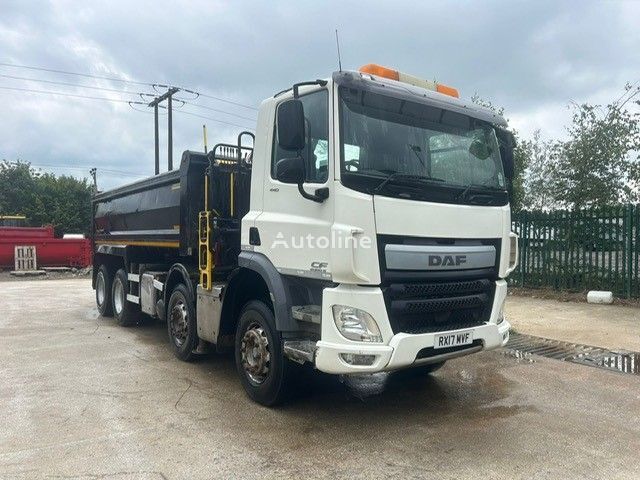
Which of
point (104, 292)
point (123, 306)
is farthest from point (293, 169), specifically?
point (104, 292)

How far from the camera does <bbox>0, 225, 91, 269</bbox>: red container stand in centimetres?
2152

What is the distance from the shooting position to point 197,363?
6547 millimetres

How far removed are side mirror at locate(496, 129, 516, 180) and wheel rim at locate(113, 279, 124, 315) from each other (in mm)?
6663

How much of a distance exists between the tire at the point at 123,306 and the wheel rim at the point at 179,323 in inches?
97.8

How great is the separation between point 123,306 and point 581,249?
932 centimetres

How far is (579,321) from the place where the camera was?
9.12m

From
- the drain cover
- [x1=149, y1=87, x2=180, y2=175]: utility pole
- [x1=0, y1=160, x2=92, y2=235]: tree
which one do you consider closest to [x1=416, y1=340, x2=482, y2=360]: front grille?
the drain cover

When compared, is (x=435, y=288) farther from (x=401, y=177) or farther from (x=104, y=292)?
(x=104, y=292)

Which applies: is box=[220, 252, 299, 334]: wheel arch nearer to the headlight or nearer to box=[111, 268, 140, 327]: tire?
the headlight

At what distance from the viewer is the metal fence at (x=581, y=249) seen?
Answer: 10.6 meters

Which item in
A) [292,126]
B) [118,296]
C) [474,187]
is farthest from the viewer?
[118,296]

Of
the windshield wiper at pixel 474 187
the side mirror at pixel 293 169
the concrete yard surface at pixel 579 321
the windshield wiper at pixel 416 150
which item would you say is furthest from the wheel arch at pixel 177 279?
the concrete yard surface at pixel 579 321

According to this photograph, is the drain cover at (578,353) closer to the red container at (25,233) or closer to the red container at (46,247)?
the red container at (46,247)

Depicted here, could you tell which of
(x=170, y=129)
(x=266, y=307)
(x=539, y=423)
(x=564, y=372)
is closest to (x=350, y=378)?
(x=266, y=307)
